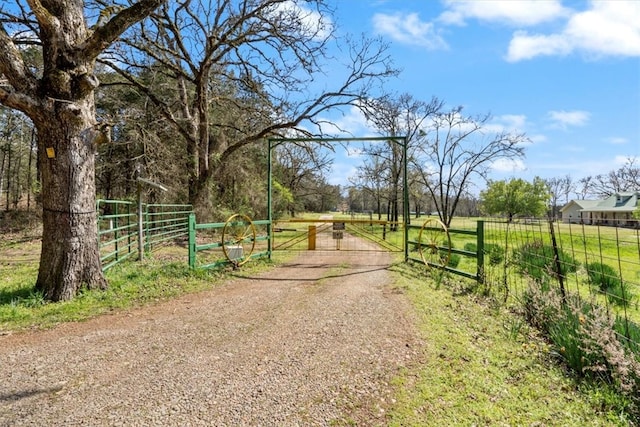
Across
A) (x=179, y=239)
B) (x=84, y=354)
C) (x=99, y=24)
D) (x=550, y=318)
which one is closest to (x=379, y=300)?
(x=550, y=318)

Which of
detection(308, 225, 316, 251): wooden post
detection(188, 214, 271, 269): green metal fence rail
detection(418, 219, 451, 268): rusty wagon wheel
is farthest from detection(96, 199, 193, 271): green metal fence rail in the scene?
detection(418, 219, 451, 268): rusty wagon wheel

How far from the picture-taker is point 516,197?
48.5m

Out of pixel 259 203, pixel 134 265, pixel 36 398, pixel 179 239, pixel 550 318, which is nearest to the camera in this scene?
pixel 36 398

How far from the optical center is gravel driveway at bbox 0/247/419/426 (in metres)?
2.57

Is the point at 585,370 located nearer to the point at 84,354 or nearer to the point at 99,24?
the point at 84,354

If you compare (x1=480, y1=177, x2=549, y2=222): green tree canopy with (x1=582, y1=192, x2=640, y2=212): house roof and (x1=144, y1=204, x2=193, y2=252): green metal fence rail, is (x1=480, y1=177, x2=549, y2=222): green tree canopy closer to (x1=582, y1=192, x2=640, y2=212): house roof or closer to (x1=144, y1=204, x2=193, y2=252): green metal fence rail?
(x1=582, y1=192, x2=640, y2=212): house roof

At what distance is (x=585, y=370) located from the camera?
3430mm

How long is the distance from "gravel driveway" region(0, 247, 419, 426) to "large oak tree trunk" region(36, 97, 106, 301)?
113 cm

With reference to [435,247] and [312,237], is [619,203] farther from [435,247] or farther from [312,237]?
[435,247]

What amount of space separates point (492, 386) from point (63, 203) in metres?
5.78

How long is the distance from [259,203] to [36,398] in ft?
55.0

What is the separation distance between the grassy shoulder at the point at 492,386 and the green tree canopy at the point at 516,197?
156 ft

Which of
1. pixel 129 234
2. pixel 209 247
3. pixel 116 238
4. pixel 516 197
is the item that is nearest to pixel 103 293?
pixel 209 247

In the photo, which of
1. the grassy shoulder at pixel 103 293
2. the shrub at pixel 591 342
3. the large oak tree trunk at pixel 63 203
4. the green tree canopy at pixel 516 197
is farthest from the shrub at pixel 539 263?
the green tree canopy at pixel 516 197
